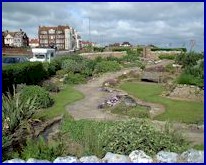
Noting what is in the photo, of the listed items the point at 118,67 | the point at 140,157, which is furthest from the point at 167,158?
the point at 118,67

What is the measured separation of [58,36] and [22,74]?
112 metres

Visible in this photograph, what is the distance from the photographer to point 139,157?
6812 mm

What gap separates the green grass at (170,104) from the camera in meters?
12.9

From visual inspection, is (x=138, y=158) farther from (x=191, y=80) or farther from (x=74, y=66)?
(x=74, y=66)

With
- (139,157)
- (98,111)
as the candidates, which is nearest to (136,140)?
(139,157)

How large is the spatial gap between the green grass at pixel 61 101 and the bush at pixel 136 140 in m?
5.15

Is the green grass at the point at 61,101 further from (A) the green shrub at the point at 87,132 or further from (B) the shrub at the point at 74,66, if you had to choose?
(B) the shrub at the point at 74,66

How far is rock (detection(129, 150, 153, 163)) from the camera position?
673cm

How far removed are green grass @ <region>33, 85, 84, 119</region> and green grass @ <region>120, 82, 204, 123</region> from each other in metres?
2.86

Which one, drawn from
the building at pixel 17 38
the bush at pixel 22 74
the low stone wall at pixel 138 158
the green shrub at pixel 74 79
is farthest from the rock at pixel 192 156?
the building at pixel 17 38

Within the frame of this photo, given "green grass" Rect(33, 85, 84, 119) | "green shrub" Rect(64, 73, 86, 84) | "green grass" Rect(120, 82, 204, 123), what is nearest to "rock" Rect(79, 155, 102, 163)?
"green grass" Rect(33, 85, 84, 119)

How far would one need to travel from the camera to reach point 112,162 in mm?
6746

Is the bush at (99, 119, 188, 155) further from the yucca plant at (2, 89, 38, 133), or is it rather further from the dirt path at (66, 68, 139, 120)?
the dirt path at (66, 68, 139, 120)

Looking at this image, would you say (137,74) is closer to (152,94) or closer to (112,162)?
(152,94)
